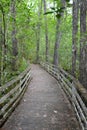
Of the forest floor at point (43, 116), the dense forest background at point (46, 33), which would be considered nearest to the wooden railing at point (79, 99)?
the forest floor at point (43, 116)

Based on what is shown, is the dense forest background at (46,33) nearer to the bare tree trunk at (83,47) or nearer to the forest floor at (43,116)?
the bare tree trunk at (83,47)

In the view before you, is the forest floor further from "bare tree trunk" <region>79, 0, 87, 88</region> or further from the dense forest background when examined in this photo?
the dense forest background

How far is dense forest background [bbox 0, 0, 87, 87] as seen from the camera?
8.69 m

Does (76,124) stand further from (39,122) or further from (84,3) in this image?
(84,3)

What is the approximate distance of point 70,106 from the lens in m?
8.60

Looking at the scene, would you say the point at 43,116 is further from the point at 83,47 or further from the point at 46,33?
the point at 46,33

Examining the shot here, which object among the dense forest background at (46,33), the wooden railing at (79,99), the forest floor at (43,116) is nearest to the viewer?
the wooden railing at (79,99)

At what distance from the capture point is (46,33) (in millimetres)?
30703

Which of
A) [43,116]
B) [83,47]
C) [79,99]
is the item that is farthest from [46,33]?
[79,99]

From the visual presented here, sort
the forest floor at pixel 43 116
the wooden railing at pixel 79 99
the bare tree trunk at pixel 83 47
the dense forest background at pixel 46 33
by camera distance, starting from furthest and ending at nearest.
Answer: the bare tree trunk at pixel 83 47, the dense forest background at pixel 46 33, the forest floor at pixel 43 116, the wooden railing at pixel 79 99

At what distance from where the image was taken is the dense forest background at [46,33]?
28.5 feet

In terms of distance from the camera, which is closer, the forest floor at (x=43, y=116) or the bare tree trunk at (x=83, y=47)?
the forest floor at (x=43, y=116)

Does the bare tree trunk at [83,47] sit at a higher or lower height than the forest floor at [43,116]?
higher

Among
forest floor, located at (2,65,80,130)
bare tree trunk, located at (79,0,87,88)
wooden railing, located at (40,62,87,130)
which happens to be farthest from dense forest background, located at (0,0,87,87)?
forest floor, located at (2,65,80,130)
